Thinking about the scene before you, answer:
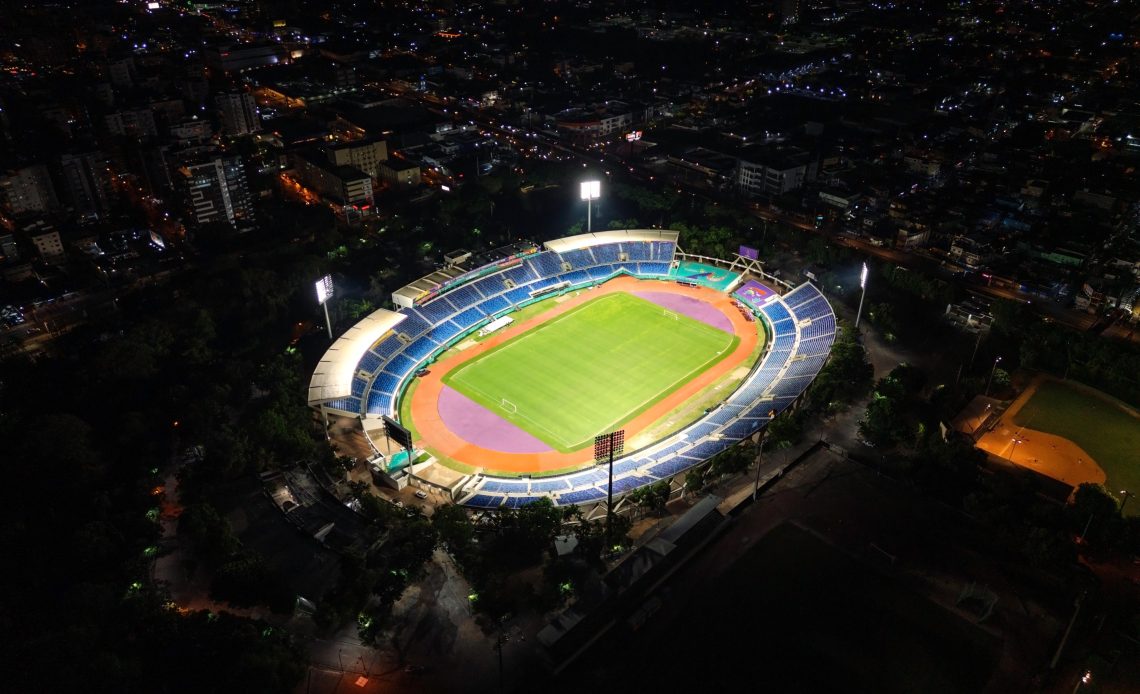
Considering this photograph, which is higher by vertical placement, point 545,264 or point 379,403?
point 545,264

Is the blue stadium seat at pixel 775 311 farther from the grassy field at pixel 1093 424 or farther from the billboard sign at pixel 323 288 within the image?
the billboard sign at pixel 323 288

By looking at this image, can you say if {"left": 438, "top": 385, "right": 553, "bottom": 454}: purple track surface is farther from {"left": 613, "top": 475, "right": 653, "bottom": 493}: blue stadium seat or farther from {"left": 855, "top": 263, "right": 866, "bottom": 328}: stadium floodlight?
{"left": 855, "top": 263, "right": 866, "bottom": 328}: stadium floodlight

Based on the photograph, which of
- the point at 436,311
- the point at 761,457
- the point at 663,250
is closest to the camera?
the point at 761,457

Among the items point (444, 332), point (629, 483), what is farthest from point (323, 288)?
point (629, 483)

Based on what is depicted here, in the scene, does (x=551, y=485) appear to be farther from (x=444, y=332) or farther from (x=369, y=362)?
(x=444, y=332)

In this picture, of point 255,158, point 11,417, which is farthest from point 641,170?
point 11,417

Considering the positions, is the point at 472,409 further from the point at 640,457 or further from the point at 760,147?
the point at 760,147

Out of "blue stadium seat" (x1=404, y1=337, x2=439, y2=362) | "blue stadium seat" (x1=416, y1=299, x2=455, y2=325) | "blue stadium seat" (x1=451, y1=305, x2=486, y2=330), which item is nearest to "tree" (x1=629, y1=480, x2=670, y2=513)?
"blue stadium seat" (x1=404, y1=337, x2=439, y2=362)
